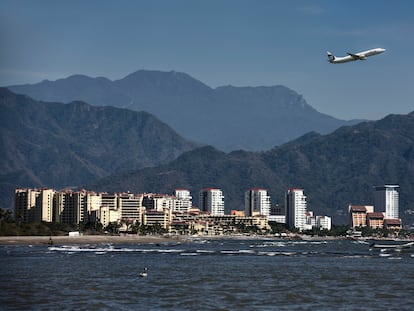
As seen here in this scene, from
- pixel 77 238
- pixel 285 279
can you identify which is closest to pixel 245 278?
pixel 285 279

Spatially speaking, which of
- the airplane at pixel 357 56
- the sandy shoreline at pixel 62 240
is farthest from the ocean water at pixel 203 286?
the sandy shoreline at pixel 62 240

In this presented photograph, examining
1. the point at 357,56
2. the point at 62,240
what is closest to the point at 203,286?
the point at 357,56

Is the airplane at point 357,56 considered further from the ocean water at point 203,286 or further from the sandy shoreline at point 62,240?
the sandy shoreline at point 62,240

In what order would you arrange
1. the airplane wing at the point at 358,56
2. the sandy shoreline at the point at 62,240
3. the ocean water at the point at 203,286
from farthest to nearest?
the sandy shoreline at the point at 62,240 → the airplane wing at the point at 358,56 → the ocean water at the point at 203,286

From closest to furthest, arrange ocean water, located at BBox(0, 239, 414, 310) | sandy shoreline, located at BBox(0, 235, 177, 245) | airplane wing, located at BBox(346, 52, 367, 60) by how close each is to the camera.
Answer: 1. ocean water, located at BBox(0, 239, 414, 310)
2. airplane wing, located at BBox(346, 52, 367, 60)
3. sandy shoreline, located at BBox(0, 235, 177, 245)

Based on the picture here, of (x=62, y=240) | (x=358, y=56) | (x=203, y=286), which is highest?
(x=358, y=56)

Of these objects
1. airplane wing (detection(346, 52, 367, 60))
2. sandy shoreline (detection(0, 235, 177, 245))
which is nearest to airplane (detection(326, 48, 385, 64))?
airplane wing (detection(346, 52, 367, 60))

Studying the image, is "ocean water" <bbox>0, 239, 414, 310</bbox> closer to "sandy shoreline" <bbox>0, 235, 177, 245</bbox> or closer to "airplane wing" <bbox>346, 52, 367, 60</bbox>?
"airplane wing" <bbox>346, 52, 367, 60</bbox>

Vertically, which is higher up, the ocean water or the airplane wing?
the airplane wing

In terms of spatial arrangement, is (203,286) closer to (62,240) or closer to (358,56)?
(358,56)

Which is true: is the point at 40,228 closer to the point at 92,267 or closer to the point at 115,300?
the point at 92,267

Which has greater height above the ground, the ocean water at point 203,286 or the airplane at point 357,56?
the airplane at point 357,56

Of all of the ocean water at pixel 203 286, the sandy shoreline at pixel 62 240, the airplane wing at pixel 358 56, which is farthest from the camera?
the sandy shoreline at pixel 62 240
